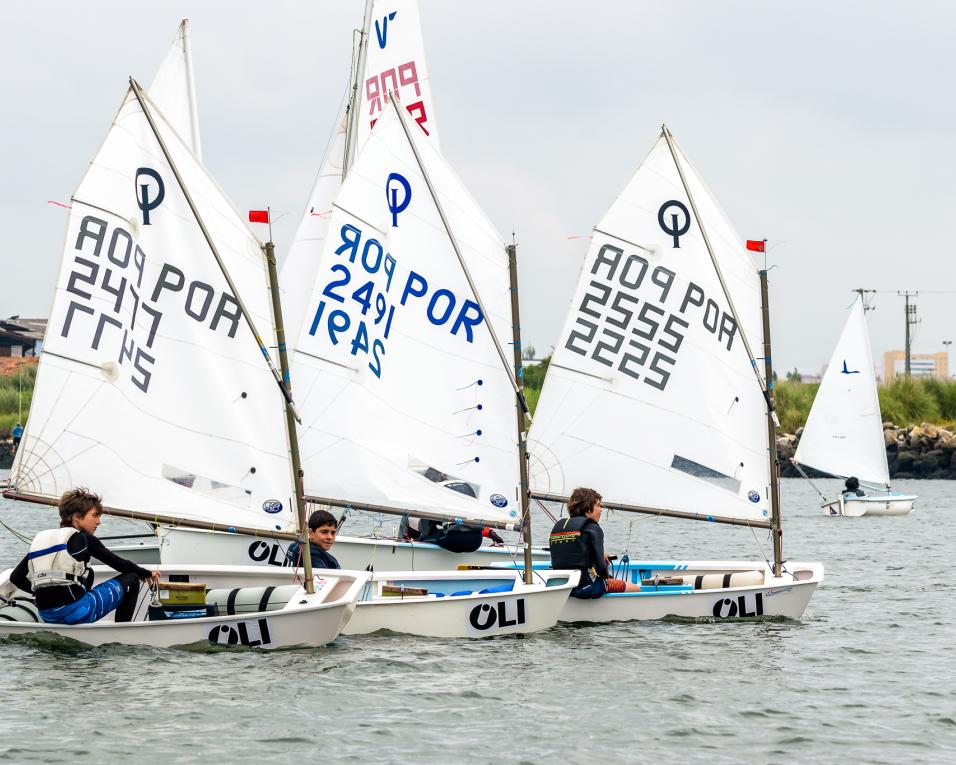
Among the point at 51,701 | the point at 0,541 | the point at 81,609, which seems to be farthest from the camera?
the point at 0,541

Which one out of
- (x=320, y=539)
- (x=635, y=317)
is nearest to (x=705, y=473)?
(x=635, y=317)

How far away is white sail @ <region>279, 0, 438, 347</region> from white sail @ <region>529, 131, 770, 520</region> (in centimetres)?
678

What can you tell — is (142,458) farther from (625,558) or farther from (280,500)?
(625,558)

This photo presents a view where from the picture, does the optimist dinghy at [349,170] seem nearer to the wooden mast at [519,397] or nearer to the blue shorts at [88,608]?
the wooden mast at [519,397]

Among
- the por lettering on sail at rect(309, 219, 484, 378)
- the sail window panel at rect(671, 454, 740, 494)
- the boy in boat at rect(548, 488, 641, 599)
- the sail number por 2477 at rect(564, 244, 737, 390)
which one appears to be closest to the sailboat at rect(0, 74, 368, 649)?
the por lettering on sail at rect(309, 219, 484, 378)

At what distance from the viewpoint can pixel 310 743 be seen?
42.2ft

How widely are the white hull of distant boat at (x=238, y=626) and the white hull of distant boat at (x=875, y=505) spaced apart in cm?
4008

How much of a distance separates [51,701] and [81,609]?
1.71 metres

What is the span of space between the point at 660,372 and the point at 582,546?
3.74 m

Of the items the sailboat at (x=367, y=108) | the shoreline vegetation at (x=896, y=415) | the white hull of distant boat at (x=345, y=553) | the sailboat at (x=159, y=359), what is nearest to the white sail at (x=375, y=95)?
the sailboat at (x=367, y=108)

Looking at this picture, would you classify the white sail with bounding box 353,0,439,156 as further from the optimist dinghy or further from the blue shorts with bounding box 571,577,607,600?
the blue shorts with bounding box 571,577,607,600

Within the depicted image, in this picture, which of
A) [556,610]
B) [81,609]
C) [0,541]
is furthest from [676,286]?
[0,541]

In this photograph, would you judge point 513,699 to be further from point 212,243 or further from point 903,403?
point 903,403

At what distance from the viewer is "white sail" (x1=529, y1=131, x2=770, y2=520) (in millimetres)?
20984
